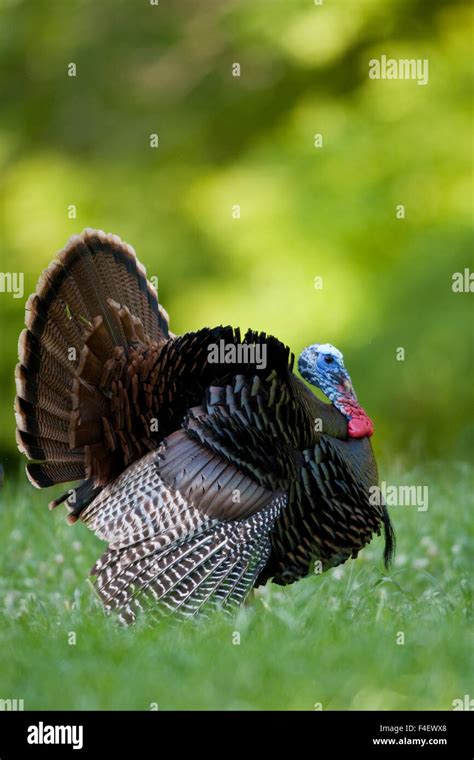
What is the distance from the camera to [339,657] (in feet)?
12.0

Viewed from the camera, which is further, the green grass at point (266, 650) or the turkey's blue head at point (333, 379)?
the turkey's blue head at point (333, 379)

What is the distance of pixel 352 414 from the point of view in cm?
466

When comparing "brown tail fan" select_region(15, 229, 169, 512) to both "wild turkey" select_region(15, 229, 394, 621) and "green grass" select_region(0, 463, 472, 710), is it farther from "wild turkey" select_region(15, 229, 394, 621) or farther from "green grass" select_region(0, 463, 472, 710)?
"green grass" select_region(0, 463, 472, 710)

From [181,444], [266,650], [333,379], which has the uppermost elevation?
[333,379]

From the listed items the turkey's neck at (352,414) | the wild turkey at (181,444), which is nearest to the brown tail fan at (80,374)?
the wild turkey at (181,444)

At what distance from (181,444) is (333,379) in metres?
0.74

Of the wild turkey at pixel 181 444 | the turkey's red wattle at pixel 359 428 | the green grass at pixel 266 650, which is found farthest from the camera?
the turkey's red wattle at pixel 359 428

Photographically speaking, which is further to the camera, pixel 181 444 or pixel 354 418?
pixel 354 418

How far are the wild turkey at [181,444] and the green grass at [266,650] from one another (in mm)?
198

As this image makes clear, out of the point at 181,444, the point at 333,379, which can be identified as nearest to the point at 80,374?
Result: the point at 181,444

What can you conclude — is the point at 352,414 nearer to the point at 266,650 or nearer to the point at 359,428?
the point at 359,428

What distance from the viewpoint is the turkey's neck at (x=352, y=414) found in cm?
461

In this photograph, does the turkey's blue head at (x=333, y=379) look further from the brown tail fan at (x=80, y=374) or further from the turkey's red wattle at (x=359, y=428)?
the brown tail fan at (x=80, y=374)

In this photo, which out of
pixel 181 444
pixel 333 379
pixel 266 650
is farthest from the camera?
pixel 333 379
